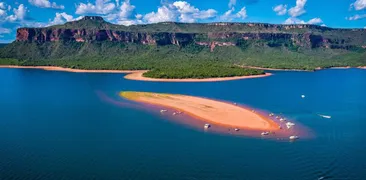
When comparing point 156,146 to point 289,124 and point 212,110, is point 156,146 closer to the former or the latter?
point 289,124

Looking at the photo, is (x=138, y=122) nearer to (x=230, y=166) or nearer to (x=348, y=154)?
(x=230, y=166)

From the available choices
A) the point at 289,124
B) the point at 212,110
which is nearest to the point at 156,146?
the point at 289,124

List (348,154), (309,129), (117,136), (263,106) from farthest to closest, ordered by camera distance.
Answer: (263,106), (309,129), (117,136), (348,154)

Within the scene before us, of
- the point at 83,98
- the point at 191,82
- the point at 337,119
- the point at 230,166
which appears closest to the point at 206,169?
the point at 230,166

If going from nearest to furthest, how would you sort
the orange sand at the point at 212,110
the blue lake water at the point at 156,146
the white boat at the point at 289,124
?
the blue lake water at the point at 156,146
the white boat at the point at 289,124
the orange sand at the point at 212,110

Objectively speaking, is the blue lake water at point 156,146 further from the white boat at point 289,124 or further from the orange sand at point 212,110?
the orange sand at point 212,110

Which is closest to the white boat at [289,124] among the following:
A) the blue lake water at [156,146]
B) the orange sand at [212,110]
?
the orange sand at [212,110]
